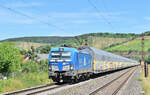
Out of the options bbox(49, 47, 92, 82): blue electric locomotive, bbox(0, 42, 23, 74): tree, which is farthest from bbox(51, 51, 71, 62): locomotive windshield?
bbox(0, 42, 23, 74): tree

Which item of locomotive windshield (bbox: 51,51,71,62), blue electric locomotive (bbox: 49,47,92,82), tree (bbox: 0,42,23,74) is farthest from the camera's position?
tree (bbox: 0,42,23,74)

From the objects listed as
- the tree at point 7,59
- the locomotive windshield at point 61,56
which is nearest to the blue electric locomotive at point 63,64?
the locomotive windshield at point 61,56

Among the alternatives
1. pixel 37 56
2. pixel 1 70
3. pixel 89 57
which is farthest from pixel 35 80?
pixel 37 56

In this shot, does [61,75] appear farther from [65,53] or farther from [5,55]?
[5,55]

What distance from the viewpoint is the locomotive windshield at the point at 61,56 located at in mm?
24328

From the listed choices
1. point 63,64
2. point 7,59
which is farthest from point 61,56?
point 7,59

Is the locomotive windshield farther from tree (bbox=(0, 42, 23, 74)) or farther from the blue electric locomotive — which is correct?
tree (bbox=(0, 42, 23, 74))

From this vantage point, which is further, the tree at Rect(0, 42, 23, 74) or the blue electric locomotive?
the tree at Rect(0, 42, 23, 74)

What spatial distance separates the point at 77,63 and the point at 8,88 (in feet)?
23.6

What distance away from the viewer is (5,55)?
2071 inches

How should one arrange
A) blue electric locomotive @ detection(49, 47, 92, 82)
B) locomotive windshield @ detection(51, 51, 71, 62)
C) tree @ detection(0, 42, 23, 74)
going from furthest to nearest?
tree @ detection(0, 42, 23, 74) < locomotive windshield @ detection(51, 51, 71, 62) < blue electric locomotive @ detection(49, 47, 92, 82)

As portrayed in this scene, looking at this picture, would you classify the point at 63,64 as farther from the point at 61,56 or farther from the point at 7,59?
the point at 7,59

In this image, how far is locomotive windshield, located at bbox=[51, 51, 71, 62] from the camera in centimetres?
2433

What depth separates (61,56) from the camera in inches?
962
